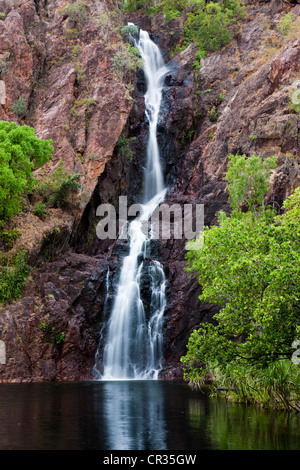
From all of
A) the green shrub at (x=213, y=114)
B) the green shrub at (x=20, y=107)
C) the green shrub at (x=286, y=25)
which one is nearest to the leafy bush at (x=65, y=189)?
the green shrub at (x=20, y=107)

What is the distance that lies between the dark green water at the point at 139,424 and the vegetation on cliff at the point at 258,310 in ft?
3.59

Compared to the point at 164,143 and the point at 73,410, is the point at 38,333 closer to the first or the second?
the point at 73,410

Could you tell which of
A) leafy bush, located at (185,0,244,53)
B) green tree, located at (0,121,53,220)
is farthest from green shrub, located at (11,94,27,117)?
leafy bush, located at (185,0,244,53)

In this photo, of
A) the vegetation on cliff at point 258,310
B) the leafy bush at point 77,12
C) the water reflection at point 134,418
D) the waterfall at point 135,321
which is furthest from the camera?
the leafy bush at point 77,12

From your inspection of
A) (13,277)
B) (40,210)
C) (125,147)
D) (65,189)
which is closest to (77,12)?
(125,147)

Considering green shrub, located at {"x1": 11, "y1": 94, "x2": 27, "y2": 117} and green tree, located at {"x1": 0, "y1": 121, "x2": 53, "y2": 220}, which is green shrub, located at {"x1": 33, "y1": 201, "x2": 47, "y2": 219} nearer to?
green tree, located at {"x1": 0, "y1": 121, "x2": 53, "y2": 220}

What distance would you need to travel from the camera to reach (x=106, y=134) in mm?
45156

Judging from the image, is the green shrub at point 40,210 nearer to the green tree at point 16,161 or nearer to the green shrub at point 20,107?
the green tree at point 16,161

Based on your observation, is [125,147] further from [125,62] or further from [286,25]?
[286,25]

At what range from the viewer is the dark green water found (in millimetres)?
11477

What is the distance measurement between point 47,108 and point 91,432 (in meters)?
39.6
